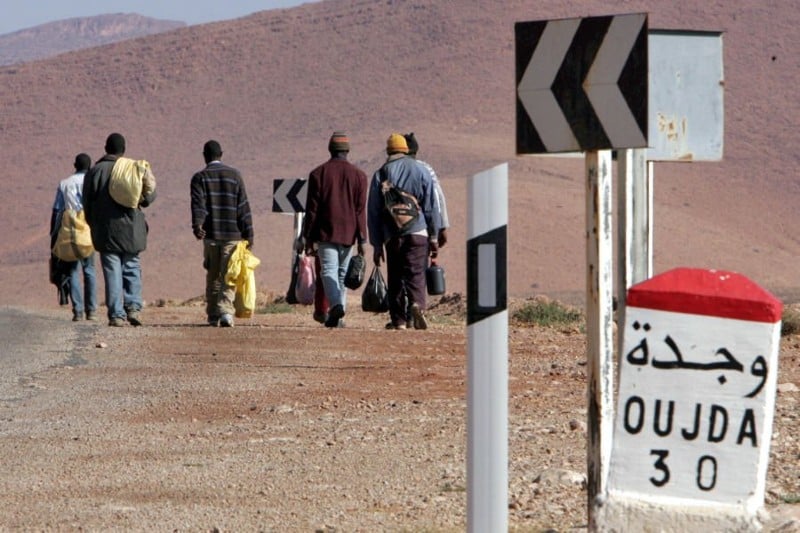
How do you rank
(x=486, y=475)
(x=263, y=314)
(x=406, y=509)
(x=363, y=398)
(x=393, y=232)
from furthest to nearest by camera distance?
1. (x=263, y=314)
2. (x=393, y=232)
3. (x=363, y=398)
4. (x=406, y=509)
5. (x=486, y=475)

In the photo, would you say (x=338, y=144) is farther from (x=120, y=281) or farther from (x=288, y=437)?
(x=288, y=437)

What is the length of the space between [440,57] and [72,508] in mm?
78751

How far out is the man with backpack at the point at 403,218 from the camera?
15.6 meters

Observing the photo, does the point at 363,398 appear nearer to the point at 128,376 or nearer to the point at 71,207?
the point at 128,376

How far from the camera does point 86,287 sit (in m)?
18.9

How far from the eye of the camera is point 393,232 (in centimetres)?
1572

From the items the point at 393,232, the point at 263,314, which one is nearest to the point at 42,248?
the point at 263,314

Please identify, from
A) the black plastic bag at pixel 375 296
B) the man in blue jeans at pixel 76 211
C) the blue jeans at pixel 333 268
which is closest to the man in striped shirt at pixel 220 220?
the blue jeans at pixel 333 268

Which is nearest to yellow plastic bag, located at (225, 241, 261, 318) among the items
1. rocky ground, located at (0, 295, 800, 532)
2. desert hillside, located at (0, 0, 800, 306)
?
rocky ground, located at (0, 295, 800, 532)

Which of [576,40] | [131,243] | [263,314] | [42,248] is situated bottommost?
[42,248]

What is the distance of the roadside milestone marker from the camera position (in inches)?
207

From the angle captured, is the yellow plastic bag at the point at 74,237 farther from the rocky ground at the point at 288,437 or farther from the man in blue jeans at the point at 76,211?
the rocky ground at the point at 288,437

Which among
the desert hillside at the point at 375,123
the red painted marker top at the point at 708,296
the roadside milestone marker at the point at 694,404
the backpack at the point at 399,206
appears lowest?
the desert hillside at the point at 375,123

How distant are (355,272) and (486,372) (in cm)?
1060
